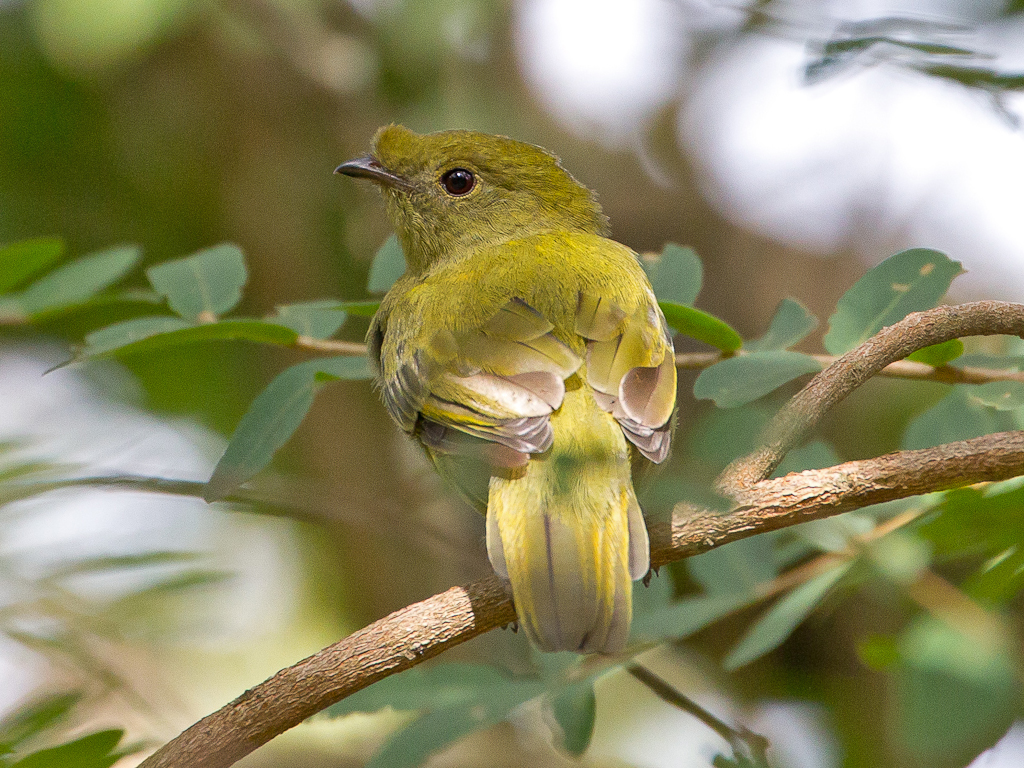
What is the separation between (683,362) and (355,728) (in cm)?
263

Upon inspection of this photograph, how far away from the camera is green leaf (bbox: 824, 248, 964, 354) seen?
2537 millimetres

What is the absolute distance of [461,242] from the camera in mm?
3607

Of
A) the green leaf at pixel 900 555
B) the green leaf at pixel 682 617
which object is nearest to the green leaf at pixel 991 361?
the green leaf at pixel 900 555

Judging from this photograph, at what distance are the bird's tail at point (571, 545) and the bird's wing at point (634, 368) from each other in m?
0.09

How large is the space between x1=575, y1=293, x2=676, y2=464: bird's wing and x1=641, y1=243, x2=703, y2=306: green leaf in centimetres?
22

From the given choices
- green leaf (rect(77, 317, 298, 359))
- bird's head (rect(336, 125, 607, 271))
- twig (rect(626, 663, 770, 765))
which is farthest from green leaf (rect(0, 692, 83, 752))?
bird's head (rect(336, 125, 607, 271))

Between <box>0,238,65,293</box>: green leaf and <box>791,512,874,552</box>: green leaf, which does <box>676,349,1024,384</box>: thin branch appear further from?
<box>0,238,65,293</box>: green leaf

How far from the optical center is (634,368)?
8.36ft

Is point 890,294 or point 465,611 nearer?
point 465,611

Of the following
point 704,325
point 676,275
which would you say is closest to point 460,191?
point 676,275

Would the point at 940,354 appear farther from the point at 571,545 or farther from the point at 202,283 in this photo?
the point at 202,283

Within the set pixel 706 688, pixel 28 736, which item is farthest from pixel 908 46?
pixel 706 688

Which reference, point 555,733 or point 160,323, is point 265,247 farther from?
point 555,733

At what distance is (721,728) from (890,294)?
1.09 metres
